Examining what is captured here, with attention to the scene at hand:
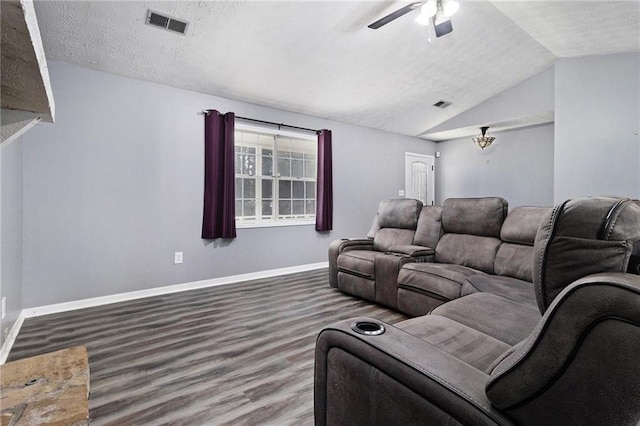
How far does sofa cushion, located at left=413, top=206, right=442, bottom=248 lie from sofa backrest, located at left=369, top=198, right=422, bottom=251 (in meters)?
0.10

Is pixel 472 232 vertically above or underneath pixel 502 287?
above

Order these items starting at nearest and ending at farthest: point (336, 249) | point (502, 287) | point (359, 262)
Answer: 1. point (502, 287)
2. point (359, 262)
3. point (336, 249)

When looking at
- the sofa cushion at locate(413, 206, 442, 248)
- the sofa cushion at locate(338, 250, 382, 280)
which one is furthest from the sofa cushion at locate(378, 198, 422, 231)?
the sofa cushion at locate(338, 250, 382, 280)

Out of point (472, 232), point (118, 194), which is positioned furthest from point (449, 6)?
point (118, 194)

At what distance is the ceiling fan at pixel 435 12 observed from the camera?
2.49 metres

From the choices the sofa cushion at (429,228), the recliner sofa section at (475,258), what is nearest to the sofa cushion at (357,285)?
the recliner sofa section at (475,258)

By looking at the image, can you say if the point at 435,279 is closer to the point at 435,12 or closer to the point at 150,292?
the point at 435,12

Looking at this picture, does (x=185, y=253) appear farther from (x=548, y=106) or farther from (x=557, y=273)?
(x=548, y=106)

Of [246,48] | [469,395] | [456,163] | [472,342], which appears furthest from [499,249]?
[456,163]

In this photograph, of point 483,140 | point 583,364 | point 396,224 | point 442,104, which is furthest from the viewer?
point 483,140

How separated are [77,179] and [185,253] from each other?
135 centimetres

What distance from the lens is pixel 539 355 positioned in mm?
640

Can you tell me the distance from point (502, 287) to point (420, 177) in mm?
4960

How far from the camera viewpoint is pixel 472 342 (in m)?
1.31
